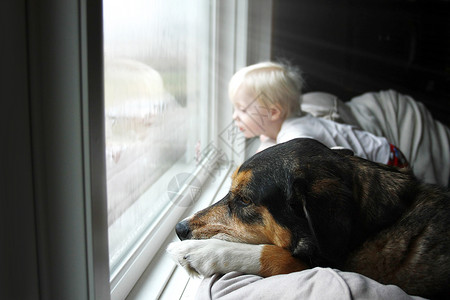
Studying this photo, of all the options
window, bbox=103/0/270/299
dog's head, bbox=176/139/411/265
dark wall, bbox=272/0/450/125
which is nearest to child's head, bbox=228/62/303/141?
window, bbox=103/0/270/299

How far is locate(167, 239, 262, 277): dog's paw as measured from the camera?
0.87m

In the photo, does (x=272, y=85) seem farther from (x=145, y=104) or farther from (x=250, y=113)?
(x=145, y=104)

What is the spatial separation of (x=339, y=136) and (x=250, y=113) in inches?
15.2

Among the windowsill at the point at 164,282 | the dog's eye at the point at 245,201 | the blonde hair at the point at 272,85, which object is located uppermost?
the blonde hair at the point at 272,85

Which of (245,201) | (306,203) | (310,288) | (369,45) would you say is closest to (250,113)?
(245,201)

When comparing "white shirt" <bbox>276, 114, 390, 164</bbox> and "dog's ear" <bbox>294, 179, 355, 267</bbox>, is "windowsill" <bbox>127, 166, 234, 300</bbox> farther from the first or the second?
"white shirt" <bbox>276, 114, 390, 164</bbox>

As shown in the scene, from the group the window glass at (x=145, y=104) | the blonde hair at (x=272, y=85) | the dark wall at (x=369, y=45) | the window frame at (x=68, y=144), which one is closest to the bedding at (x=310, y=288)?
the window frame at (x=68, y=144)

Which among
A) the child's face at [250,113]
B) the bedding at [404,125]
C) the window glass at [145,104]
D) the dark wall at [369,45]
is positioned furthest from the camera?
the dark wall at [369,45]

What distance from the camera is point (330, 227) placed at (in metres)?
0.80

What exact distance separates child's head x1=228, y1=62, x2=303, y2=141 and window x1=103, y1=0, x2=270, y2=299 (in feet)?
0.90

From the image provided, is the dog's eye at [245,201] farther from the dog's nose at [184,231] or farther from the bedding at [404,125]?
the bedding at [404,125]

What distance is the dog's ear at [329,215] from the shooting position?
80 cm

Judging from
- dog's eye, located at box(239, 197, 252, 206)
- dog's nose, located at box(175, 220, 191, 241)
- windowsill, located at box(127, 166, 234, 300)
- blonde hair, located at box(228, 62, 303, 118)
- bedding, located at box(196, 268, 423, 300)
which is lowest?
windowsill, located at box(127, 166, 234, 300)

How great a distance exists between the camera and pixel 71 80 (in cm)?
67
